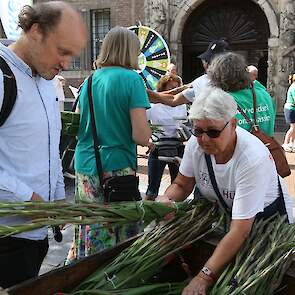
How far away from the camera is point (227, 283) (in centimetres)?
178

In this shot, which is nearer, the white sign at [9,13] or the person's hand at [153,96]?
the person's hand at [153,96]

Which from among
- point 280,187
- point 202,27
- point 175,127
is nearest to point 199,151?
point 280,187

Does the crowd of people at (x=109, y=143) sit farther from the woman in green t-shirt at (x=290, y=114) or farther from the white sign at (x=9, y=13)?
the white sign at (x=9, y=13)

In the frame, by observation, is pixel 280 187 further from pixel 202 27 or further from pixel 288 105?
pixel 202 27

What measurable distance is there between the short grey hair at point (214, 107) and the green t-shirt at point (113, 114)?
69cm

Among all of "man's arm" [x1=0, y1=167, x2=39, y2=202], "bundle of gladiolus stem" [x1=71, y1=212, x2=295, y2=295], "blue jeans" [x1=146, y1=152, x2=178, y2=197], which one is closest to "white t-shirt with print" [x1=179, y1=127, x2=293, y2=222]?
"bundle of gladiolus stem" [x1=71, y1=212, x2=295, y2=295]

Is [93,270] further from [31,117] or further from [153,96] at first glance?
[153,96]

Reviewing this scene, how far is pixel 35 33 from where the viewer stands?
5.77 ft

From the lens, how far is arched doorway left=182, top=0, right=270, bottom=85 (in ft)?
43.5

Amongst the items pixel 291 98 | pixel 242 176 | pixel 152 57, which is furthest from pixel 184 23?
pixel 242 176

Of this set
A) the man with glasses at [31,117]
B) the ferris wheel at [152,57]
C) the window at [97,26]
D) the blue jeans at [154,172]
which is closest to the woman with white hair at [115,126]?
the man with glasses at [31,117]

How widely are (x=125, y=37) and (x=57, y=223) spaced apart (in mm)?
1474

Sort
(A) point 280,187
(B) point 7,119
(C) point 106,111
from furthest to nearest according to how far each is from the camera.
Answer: (C) point 106,111 → (A) point 280,187 → (B) point 7,119

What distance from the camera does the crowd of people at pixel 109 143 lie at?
1784 millimetres
